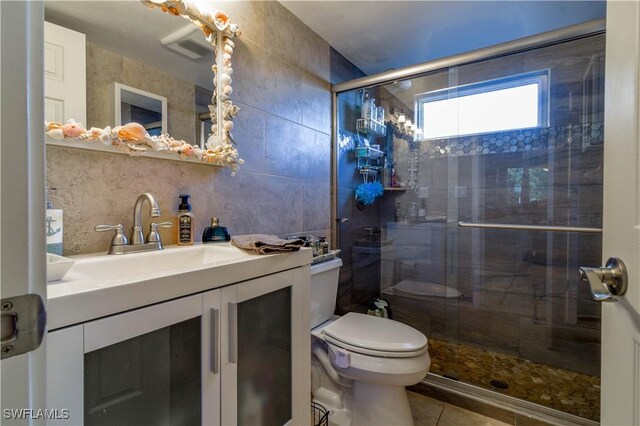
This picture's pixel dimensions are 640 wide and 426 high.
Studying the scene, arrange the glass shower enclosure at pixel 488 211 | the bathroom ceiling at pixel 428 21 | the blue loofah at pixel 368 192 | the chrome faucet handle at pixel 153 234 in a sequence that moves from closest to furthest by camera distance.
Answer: the chrome faucet handle at pixel 153 234
the bathroom ceiling at pixel 428 21
the glass shower enclosure at pixel 488 211
the blue loofah at pixel 368 192

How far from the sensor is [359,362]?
4.24 feet

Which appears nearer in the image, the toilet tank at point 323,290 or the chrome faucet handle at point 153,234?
the chrome faucet handle at point 153,234

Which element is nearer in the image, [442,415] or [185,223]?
[185,223]

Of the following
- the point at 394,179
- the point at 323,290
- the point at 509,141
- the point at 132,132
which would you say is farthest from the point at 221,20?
the point at 509,141

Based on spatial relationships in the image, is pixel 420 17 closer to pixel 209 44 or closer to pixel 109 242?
pixel 209 44

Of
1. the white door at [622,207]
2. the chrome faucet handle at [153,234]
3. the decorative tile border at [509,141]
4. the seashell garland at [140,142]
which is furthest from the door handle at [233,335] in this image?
the decorative tile border at [509,141]

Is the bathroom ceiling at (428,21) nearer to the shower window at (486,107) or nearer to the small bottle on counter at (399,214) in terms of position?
the shower window at (486,107)

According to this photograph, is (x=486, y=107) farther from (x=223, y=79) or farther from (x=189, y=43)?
(x=189, y=43)

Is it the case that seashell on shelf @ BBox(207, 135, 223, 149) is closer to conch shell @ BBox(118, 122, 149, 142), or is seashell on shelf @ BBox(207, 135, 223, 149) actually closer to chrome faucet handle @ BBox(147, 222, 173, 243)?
conch shell @ BBox(118, 122, 149, 142)

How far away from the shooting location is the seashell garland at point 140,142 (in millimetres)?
847

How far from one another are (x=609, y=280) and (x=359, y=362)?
0.99 m

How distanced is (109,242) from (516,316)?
7.70 feet

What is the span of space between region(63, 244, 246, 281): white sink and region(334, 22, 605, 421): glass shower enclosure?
111 cm

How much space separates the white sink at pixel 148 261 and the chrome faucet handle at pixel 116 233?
0.17ft
